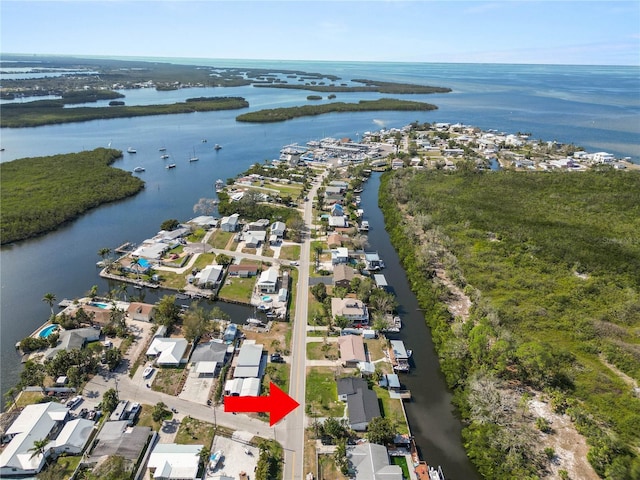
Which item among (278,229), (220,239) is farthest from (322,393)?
(220,239)

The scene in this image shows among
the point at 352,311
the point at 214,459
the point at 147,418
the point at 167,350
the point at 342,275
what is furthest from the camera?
the point at 342,275

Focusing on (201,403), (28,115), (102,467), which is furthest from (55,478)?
(28,115)

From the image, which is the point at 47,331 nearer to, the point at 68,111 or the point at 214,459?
the point at 214,459

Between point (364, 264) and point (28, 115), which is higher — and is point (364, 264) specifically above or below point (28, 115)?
below

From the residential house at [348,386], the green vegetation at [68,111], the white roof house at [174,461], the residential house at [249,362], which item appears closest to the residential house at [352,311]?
the residential house at [348,386]

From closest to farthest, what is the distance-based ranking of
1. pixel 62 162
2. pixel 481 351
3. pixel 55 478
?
pixel 55 478
pixel 481 351
pixel 62 162

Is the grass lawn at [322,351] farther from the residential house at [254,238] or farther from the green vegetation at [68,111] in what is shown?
the green vegetation at [68,111]

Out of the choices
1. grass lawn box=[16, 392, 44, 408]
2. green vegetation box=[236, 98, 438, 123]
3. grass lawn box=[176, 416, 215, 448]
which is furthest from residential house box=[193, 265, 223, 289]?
green vegetation box=[236, 98, 438, 123]

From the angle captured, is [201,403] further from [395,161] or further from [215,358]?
[395,161]
